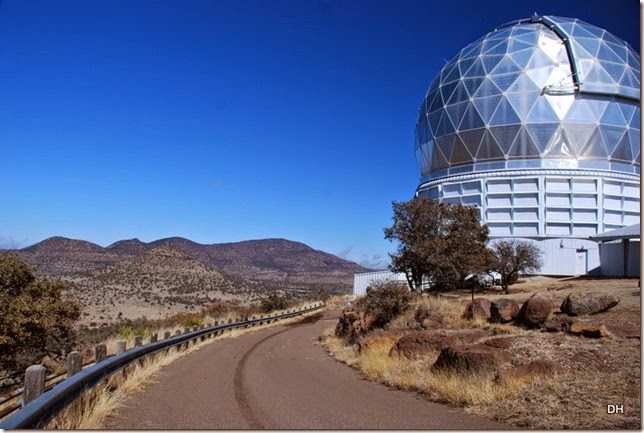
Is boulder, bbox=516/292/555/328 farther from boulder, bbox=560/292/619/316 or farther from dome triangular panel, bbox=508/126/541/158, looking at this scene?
dome triangular panel, bbox=508/126/541/158

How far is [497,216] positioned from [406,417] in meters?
33.8

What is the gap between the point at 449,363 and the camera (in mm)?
8609

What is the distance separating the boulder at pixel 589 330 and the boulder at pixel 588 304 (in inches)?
73.1

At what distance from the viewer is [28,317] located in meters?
15.1

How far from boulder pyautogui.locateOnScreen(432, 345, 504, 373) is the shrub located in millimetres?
8813

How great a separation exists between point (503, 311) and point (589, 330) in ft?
11.3

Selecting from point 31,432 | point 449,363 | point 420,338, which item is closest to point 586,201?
point 420,338

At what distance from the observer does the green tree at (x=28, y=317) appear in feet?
48.0

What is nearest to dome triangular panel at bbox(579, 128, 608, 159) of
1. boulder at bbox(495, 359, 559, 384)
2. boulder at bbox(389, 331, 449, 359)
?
boulder at bbox(389, 331, 449, 359)

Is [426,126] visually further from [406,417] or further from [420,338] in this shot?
[406,417]

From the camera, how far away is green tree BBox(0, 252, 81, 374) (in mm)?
14625

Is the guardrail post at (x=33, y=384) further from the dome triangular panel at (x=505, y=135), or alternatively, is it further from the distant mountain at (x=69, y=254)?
the distant mountain at (x=69, y=254)

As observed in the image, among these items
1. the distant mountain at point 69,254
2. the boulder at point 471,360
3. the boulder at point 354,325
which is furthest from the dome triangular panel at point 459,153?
the distant mountain at point 69,254

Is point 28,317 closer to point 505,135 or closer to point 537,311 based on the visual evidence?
point 537,311
